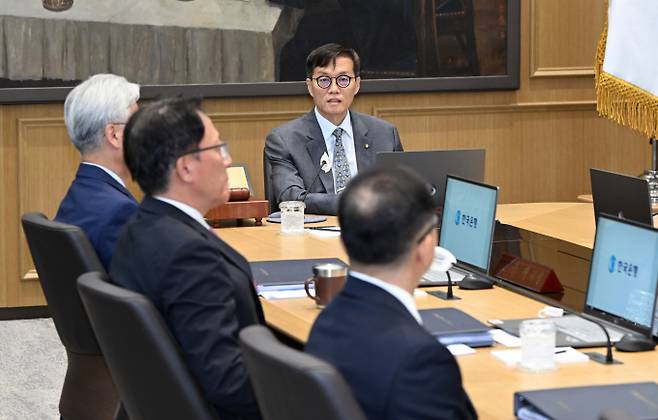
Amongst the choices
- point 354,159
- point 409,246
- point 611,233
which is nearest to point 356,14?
point 354,159

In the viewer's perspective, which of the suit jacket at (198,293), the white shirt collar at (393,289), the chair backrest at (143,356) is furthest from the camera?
the suit jacket at (198,293)

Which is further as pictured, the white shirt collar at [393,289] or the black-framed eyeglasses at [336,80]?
the black-framed eyeglasses at [336,80]

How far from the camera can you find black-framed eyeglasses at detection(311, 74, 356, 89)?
5492 mm

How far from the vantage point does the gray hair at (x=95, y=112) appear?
380 cm

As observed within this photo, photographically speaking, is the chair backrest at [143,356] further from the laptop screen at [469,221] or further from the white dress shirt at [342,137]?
the white dress shirt at [342,137]

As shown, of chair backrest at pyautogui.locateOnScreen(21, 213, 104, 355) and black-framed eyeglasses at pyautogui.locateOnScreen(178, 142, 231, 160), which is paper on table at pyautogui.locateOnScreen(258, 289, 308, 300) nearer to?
chair backrest at pyautogui.locateOnScreen(21, 213, 104, 355)

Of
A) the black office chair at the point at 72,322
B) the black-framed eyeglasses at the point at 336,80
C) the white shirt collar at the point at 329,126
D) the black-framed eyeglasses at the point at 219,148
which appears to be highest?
the black-framed eyeglasses at the point at 336,80

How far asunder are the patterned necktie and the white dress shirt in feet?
0.05

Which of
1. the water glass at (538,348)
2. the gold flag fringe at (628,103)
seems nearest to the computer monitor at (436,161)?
the gold flag fringe at (628,103)

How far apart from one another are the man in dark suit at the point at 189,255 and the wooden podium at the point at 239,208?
2.02 metres

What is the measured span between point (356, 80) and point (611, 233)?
8.93ft

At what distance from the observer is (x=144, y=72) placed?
6746mm

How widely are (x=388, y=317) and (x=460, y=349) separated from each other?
84 cm

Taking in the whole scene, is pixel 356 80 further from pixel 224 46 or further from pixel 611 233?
pixel 611 233
